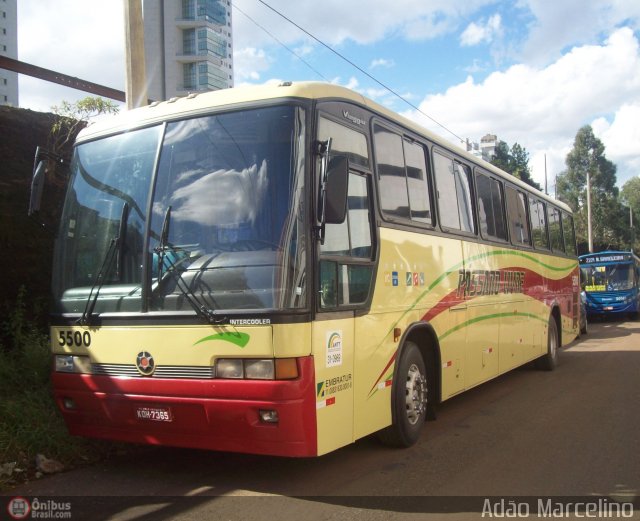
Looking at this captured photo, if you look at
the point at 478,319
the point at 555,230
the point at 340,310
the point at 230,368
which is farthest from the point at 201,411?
the point at 555,230

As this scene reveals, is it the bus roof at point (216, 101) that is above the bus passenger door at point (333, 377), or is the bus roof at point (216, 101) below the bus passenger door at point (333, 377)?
above

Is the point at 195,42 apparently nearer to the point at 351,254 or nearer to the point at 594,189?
the point at 594,189

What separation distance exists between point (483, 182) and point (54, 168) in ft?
19.9

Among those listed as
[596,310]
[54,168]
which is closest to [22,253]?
[54,168]

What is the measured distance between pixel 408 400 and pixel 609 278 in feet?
78.3

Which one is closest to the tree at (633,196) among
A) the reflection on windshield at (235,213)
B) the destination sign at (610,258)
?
the destination sign at (610,258)

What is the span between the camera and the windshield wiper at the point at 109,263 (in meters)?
5.23

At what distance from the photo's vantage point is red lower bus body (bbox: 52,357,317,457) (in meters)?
4.57

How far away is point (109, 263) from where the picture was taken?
5258 millimetres

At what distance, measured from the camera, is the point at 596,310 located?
27.3m

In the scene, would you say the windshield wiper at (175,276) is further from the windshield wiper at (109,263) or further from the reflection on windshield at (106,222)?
the windshield wiper at (109,263)

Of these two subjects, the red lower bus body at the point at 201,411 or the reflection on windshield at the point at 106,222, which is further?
the reflection on windshield at the point at 106,222

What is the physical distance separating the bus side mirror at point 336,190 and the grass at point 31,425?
129 inches

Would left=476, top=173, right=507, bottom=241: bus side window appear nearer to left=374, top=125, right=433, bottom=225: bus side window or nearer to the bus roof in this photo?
left=374, top=125, right=433, bottom=225: bus side window
